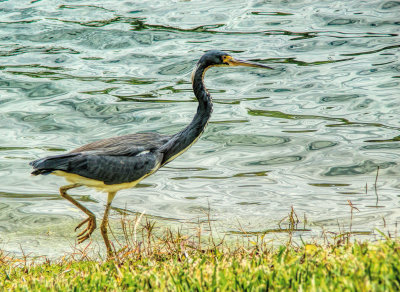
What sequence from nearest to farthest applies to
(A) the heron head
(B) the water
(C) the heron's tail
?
(C) the heron's tail < (A) the heron head < (B) the water

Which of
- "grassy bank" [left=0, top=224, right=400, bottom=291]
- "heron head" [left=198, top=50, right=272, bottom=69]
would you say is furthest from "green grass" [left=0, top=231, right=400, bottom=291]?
"heron head" [left=198, top=50, right=272, bottom=69]

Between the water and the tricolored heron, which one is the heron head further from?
the water

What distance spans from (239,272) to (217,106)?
8890 millimetres

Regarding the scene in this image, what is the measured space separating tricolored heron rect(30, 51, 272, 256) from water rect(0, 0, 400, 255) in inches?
44.1

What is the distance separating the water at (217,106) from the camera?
871cm

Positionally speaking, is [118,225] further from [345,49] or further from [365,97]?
[345,49]

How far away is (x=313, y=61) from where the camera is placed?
1459 cm

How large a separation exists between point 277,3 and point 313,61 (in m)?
3.85

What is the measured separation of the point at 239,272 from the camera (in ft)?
13.5

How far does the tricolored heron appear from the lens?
6574mm

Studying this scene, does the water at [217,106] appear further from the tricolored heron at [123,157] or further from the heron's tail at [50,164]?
the heron's tail at [50,164]

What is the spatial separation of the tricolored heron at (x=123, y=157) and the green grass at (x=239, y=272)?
1.48 m

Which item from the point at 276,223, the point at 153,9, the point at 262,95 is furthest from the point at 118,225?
the point at 153,9

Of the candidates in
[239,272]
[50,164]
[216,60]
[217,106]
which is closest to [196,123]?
[216,60]
